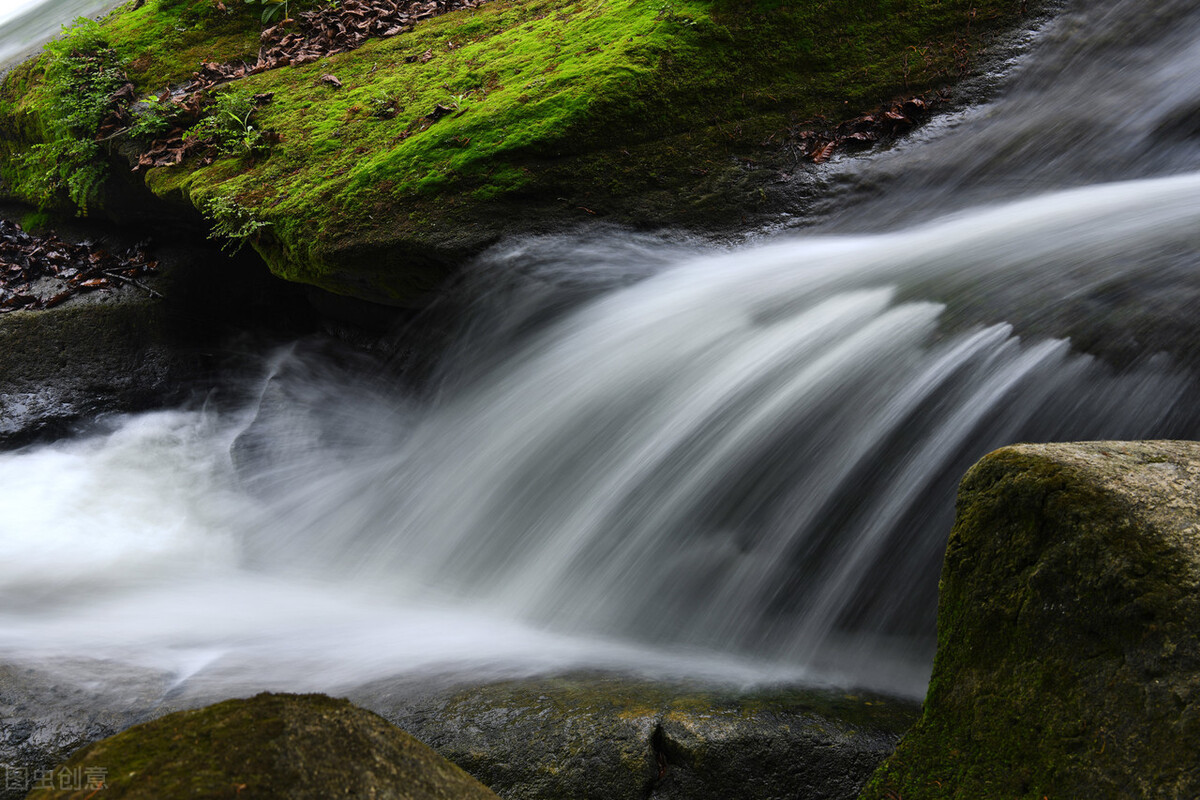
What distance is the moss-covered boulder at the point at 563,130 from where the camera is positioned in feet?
16.8

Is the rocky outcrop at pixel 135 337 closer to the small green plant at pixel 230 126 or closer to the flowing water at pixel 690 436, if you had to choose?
the flowing water at pixel 690 436

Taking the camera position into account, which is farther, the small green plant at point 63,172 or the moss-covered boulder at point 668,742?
the small green plant at point 63,172

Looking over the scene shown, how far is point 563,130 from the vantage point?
16.8ft

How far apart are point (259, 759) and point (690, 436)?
2.72m

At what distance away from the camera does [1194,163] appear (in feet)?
14.5

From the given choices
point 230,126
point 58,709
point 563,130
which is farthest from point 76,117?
point 58,709

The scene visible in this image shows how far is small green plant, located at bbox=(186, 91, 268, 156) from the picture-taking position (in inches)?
245

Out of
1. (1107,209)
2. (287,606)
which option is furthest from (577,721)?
(1107,209)

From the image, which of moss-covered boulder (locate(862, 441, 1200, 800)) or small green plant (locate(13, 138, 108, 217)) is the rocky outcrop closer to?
small green plant (locate(13, 138, 108, 217))

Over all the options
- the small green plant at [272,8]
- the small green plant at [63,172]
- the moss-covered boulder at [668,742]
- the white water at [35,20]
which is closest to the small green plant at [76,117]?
the small green plant at [63,172]

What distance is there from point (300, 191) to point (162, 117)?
209 centimetres

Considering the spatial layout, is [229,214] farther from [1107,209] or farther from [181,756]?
[1107,209]

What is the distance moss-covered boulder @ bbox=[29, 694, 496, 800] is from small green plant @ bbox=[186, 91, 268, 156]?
541 centimetres

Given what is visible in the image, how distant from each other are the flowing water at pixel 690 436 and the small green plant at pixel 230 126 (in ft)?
5.48
